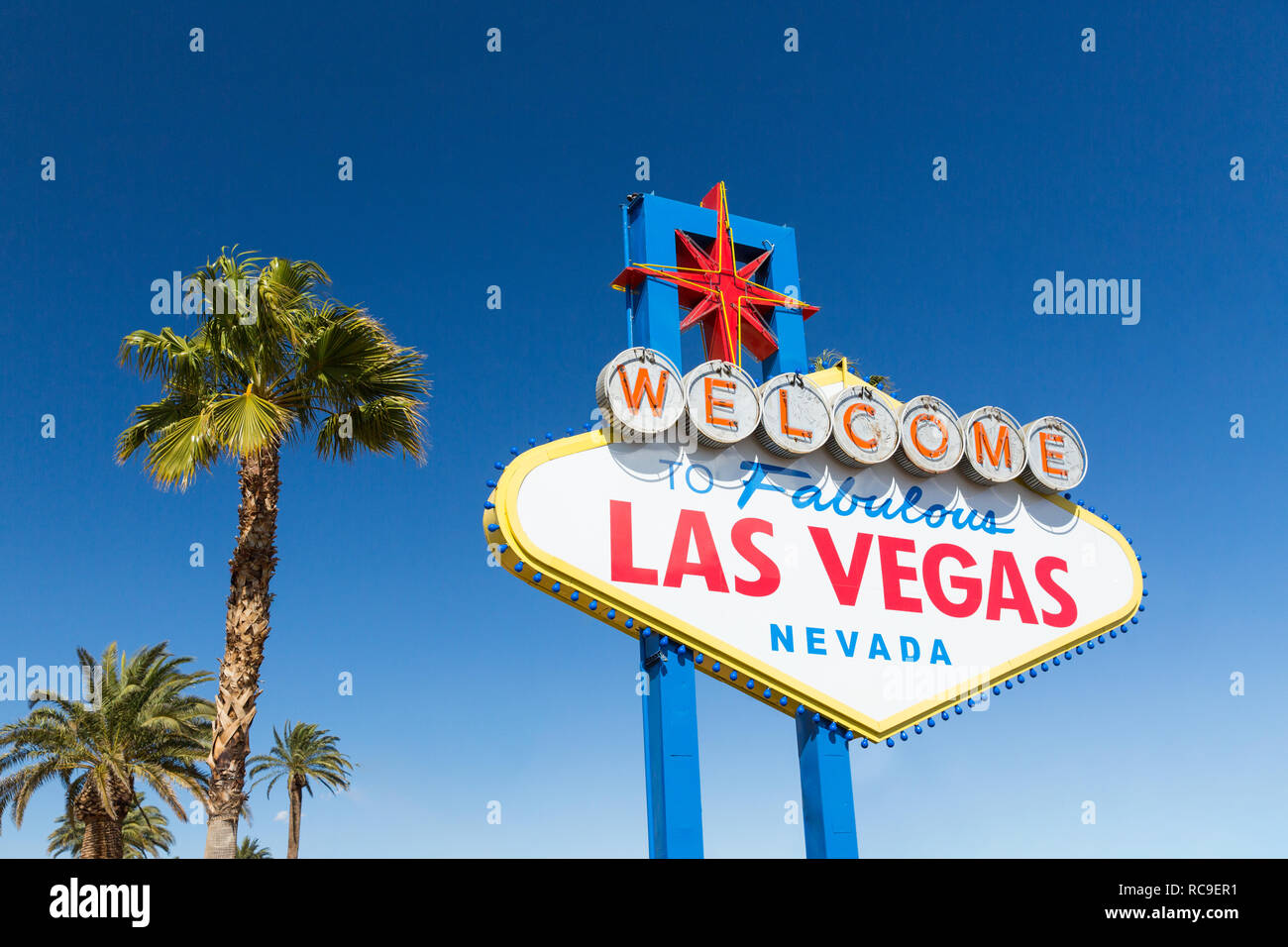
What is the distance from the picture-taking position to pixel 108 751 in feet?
74.1

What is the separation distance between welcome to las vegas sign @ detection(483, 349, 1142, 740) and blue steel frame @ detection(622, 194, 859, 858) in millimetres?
413

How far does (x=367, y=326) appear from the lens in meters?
13.7

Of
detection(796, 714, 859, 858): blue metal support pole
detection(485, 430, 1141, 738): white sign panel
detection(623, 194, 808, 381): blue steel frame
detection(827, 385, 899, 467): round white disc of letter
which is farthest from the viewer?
detection(623, 194, 808, 381): blue steel frame

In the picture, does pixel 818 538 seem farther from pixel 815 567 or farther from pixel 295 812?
pixel 295 812

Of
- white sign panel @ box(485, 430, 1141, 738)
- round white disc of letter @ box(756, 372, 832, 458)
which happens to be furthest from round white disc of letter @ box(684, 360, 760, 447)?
white sign panel @ box(485, 430, 1141, 738)

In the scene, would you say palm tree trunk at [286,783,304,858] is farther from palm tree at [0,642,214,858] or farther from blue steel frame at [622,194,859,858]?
blue steel frame at [622,194,859,858]

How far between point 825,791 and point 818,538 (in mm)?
2960

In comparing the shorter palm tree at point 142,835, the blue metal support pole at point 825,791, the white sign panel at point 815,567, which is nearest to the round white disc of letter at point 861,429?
the white sign panel at point 815,567

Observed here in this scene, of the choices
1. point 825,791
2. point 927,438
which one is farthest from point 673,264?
Answer: point 825,791

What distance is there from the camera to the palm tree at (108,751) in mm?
22172

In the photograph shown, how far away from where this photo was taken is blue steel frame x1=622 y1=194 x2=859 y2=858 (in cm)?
1142

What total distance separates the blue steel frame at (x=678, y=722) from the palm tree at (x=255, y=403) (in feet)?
10.9
